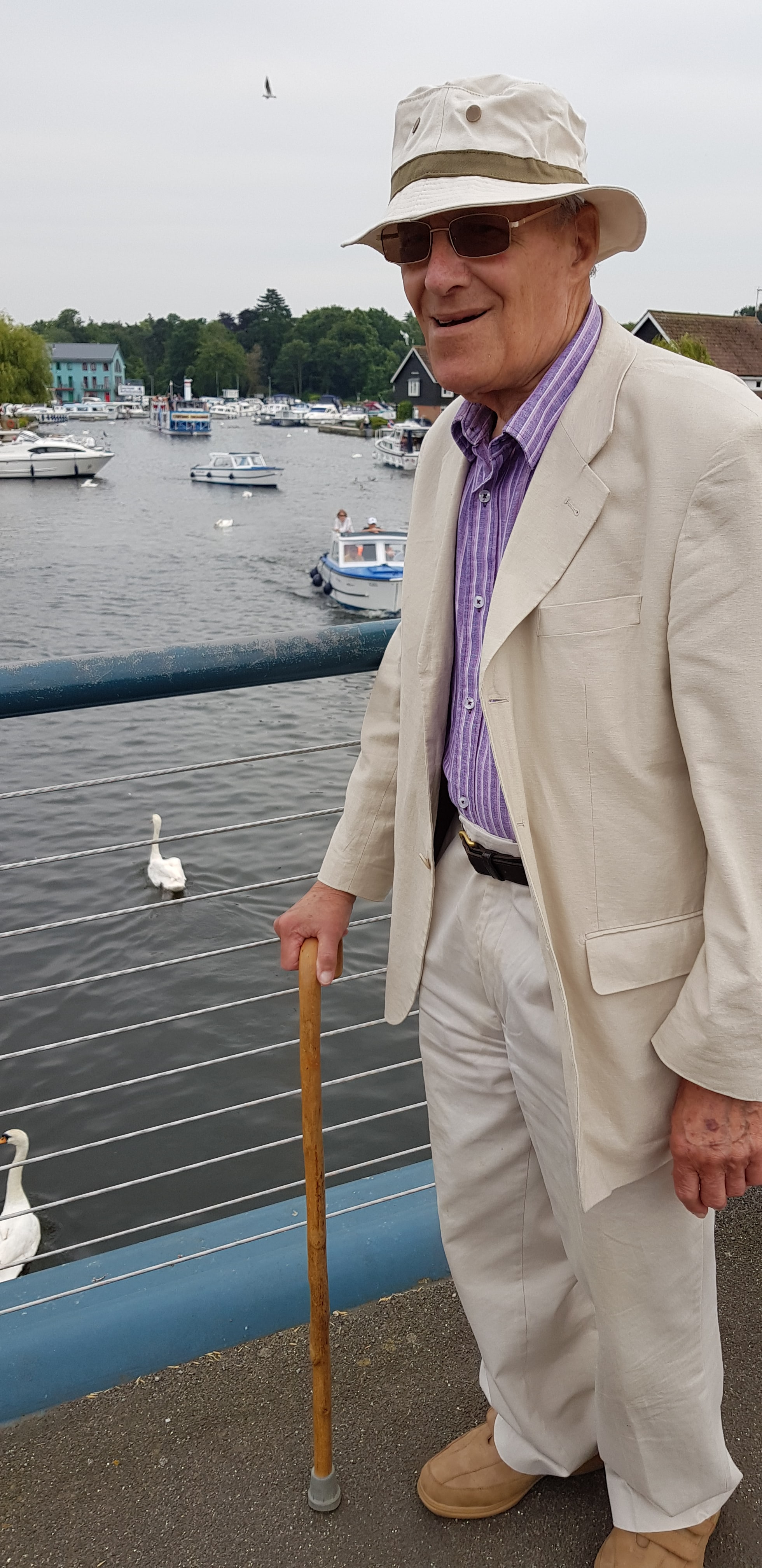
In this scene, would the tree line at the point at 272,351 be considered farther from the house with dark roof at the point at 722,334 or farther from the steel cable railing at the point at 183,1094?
the steel cable railing at the point at 183,1094

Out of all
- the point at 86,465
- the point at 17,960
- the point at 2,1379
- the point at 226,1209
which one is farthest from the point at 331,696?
the point at 86,465

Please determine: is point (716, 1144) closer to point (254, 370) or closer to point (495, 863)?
point (495, 863)

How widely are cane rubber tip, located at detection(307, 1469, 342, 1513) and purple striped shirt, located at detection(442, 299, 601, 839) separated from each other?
1015mm

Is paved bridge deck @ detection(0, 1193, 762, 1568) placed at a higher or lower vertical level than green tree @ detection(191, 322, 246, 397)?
lower

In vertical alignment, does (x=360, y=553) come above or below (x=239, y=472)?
above

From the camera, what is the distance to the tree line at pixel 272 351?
134375mm

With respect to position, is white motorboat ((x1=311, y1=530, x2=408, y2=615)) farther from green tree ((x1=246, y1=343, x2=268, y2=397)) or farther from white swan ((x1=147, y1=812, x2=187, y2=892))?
green tree ((x1=246, y1=343, x2=268, y2=397))

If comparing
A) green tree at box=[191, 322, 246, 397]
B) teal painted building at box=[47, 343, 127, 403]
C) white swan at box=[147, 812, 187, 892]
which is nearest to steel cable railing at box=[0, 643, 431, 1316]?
white swan at box=[147, 812, 187, 892]

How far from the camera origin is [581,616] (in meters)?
1.30

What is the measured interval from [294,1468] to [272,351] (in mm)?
152943

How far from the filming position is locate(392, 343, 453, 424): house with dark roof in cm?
7275

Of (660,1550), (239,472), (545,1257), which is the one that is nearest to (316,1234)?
(545,1257)

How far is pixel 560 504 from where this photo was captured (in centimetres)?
132

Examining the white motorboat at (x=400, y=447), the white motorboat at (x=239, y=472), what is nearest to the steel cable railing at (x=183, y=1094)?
the white motorboat at (x=239, y=472)
